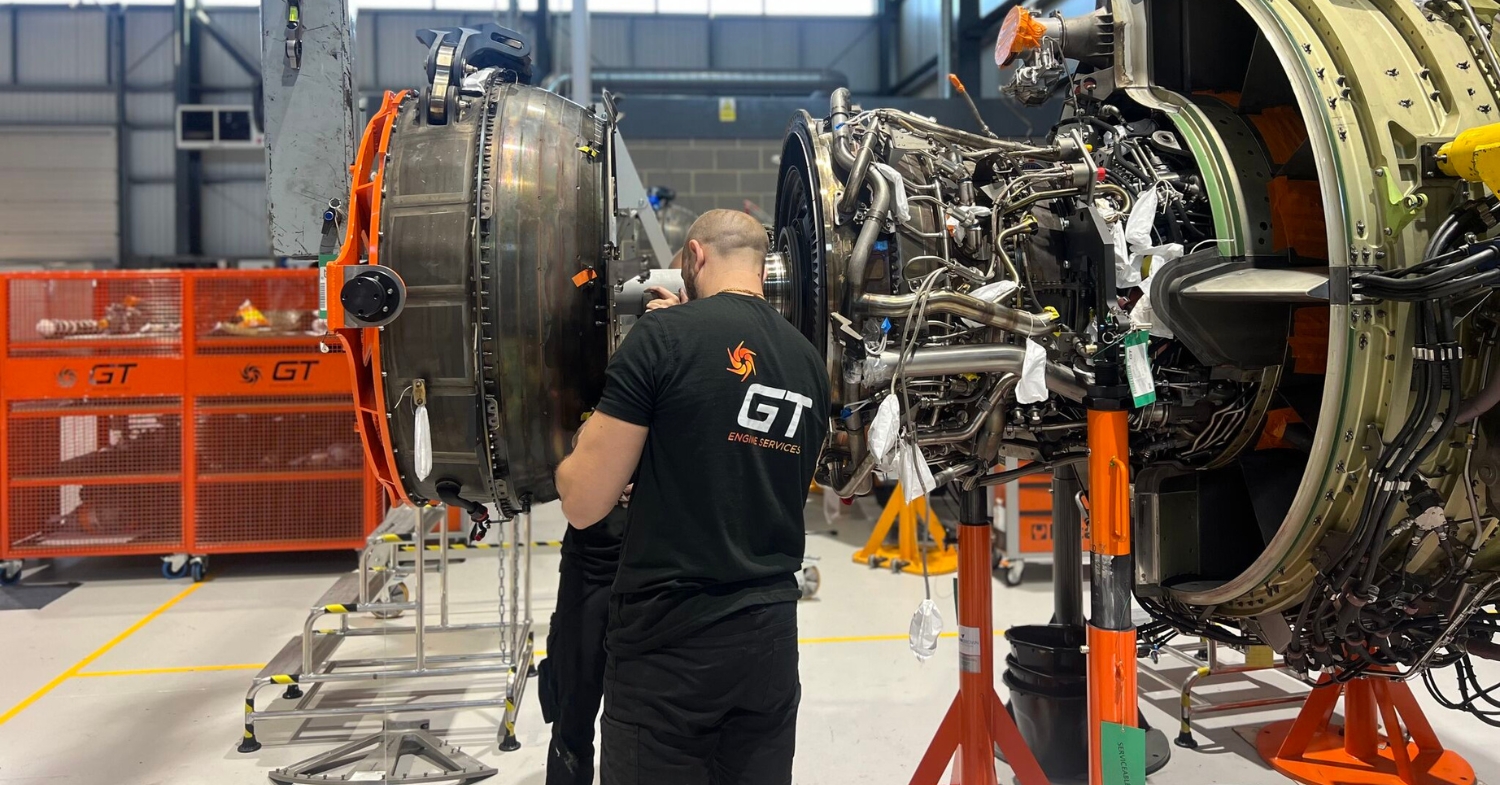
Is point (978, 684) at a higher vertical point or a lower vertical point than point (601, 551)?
lower

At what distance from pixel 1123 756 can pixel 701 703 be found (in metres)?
1.02

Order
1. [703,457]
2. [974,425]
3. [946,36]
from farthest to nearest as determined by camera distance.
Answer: [946,36] → [974,425] → [703,457]

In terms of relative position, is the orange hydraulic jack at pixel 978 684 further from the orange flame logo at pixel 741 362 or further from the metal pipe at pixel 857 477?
the orange flame logo at pixel 741 362

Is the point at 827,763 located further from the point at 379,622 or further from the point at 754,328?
the point at 379,622

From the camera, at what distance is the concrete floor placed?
401 cm

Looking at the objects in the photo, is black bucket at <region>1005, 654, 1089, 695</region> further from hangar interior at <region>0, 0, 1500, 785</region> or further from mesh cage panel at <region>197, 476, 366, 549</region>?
mesh cage panel at <region>197, 476, 366, 549</region>

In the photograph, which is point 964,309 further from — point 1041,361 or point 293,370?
point 293,370

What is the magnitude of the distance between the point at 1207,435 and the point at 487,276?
6.48ft

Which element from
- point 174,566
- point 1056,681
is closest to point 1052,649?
point 1056,681

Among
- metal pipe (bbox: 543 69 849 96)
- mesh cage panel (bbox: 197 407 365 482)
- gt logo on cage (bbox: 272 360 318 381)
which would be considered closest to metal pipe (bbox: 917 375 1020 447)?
mesh cage panel (bbox: 197 407 365 482)

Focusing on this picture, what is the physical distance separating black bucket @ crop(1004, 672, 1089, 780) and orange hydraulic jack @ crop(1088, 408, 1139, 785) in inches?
53.7

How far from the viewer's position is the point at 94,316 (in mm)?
6852

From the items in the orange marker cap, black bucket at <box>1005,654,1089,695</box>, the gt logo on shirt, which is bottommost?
black bucket at <box>1005,654,1089,695</box>

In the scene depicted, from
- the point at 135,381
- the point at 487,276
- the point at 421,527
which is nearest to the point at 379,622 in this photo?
the point at 421,527
